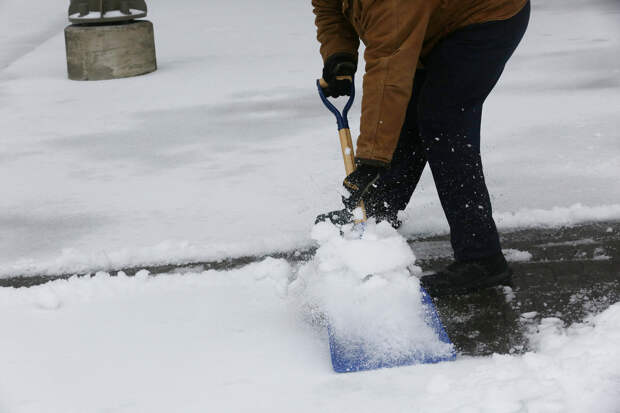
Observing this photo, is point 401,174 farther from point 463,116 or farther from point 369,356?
point 369,356

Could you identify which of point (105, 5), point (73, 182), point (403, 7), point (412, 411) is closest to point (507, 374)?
point (412, 411)

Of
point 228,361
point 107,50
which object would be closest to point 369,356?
point 228,361

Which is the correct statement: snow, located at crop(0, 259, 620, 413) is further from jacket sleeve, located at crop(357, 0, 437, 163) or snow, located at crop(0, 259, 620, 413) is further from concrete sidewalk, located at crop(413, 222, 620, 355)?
jacket sleeve, located at crop(357, 0, 437, 163)

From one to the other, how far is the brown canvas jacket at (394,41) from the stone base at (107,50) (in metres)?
5.07

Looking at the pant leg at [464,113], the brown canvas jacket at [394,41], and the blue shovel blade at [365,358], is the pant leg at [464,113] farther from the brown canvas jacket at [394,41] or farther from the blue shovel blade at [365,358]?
the blue shovel blade at [365,358]

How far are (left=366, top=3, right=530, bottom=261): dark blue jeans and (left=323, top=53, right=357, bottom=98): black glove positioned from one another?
29cm

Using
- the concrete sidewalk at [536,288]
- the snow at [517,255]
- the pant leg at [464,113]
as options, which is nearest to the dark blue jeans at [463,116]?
the pant leg at [464,113]

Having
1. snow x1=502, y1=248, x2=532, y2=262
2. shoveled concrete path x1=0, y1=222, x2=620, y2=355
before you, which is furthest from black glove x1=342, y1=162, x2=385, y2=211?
snow x1=502, y1=248, x2=532, y2=262

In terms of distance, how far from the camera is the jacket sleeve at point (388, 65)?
7.77 ft

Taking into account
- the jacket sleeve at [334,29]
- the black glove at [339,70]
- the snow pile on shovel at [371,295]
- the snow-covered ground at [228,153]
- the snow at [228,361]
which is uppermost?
the jacket sleeve at [334,29]

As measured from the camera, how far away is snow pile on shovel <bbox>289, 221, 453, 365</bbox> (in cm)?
250

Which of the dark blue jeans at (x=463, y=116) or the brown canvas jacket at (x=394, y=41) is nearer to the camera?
the brown canvas jacket at (x=394, y=41)

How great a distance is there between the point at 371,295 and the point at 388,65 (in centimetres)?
71

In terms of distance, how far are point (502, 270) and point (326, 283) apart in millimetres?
676
